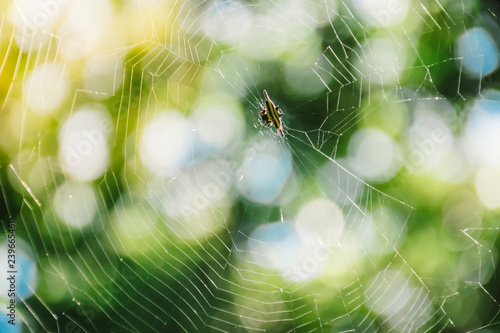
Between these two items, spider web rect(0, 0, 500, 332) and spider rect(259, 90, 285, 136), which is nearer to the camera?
spider web rect(0, 0, 500, 332)

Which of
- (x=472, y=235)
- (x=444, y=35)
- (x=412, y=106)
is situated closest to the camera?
(x=472, y=235)

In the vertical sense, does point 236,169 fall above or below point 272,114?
below

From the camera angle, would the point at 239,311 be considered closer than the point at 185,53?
No

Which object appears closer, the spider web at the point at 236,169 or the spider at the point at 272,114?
the spider web at the point at 236,169

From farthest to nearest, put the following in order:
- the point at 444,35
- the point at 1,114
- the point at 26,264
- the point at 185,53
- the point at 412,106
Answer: the point at 412,106 < the point at 444,35 < the point at 185,53 < the point at 26,264 < the point at 1,114

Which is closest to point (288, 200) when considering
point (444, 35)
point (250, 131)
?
point (250, 131)

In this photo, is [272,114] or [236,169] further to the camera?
[236,169]

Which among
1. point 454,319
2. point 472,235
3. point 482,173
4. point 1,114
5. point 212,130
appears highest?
point 1,114

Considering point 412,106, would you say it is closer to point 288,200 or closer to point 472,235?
point 472,235
